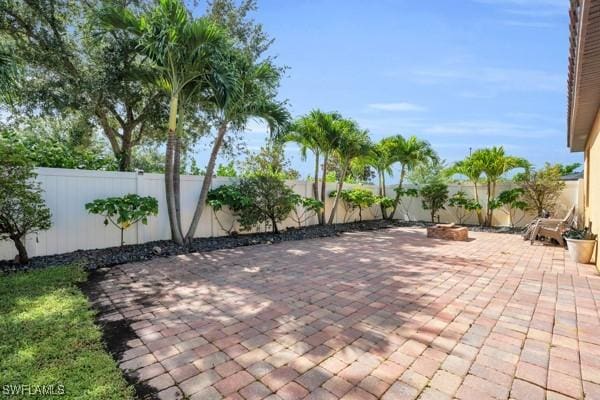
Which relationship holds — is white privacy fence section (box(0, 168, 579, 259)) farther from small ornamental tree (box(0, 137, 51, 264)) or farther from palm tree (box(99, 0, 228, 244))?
palm tree (box(99, 0, 228, 244))

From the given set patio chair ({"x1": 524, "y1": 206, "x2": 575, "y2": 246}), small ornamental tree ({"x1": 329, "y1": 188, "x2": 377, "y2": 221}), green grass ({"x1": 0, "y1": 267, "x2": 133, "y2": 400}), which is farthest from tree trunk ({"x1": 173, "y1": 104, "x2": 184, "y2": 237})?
patio chair ({"x1": 524, "y1": 206, "x2": 575, "y2": 246})

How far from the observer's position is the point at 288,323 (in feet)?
9.54

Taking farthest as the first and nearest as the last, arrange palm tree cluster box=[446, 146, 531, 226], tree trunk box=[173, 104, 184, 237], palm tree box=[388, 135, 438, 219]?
palm tree box=[388, 135, 438, 219] < palm tree cluster box=[446, 146, 531, 226] < tree trunk box=[173, 104, 184, 237]

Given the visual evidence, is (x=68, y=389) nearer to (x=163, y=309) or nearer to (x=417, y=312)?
(x=163, y=309)

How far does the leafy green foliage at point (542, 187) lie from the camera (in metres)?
9.83

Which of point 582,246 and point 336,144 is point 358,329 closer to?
point 582,246

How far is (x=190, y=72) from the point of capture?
6031 millimetres

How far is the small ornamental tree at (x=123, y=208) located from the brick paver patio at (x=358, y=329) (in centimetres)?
103

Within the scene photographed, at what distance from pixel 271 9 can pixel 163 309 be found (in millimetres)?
8824

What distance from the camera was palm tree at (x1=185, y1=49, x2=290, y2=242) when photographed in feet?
20.0

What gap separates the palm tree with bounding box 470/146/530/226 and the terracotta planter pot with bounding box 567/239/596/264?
225 inches

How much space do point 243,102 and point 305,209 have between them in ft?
15.6

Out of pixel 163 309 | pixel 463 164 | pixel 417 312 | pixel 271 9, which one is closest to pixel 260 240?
pixel 163 309

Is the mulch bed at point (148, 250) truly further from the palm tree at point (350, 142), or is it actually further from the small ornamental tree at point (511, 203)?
the small ornamental tree at point (511, 203)
